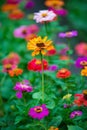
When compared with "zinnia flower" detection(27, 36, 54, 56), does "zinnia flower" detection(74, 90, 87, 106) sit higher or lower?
lower

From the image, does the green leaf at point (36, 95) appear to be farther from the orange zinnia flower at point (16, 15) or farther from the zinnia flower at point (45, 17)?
the orange zinnia flower at point (16, 15)

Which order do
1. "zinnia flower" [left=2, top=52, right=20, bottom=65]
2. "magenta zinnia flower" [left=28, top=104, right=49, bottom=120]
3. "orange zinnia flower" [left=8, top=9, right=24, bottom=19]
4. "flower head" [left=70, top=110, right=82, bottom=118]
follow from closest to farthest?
"magenta zinnia flower" [left=28, top=104, right=49, bottom=120] < "flower head" [left=70, top=110, right=82, bottom=118] < "zinnia flower" [left=2, top=52, right=20, bottom=65] < "orange zinnia flower" [left=8, top=9, right=24, bottom=19]

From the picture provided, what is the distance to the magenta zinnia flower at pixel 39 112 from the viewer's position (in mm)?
1752

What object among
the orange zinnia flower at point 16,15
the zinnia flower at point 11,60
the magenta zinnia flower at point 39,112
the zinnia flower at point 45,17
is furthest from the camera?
the orange zinnia flower at point 16,15

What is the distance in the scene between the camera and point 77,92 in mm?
2074

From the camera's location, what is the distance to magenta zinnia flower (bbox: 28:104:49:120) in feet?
5.75

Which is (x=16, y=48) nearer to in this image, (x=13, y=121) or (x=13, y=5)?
(x=13, y=5)

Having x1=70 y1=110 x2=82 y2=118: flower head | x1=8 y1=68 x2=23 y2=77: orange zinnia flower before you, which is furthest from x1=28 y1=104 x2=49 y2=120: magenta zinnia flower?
x1=8 y1=68 x2=23 y2=77: orange zinnia flower

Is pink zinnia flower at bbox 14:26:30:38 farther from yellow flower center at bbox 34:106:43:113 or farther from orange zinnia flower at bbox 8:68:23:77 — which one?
yellow flower center at bbox 34:106:43:113

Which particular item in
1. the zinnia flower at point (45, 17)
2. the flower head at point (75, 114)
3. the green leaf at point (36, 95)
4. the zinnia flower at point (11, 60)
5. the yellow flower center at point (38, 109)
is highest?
the zinnia flower at point (45, 17)

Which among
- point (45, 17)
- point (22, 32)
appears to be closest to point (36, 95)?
point (45, 17)

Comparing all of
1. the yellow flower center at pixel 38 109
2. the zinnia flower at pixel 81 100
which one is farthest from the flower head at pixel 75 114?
the yellow flower center at pixel 38 109

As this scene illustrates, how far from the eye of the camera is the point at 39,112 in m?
1.77

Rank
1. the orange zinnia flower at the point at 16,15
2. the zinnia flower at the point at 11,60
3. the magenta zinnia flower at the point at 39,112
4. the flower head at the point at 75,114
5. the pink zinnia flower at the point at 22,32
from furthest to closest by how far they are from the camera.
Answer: the orange zinnia flower at the point at 16,15, the pink zinnia flower at the point at 22,32, the zinnia flower at the point at 11,60, the flower head at the point at 75,114, the magenta zinnia flower at the point at 39,112
